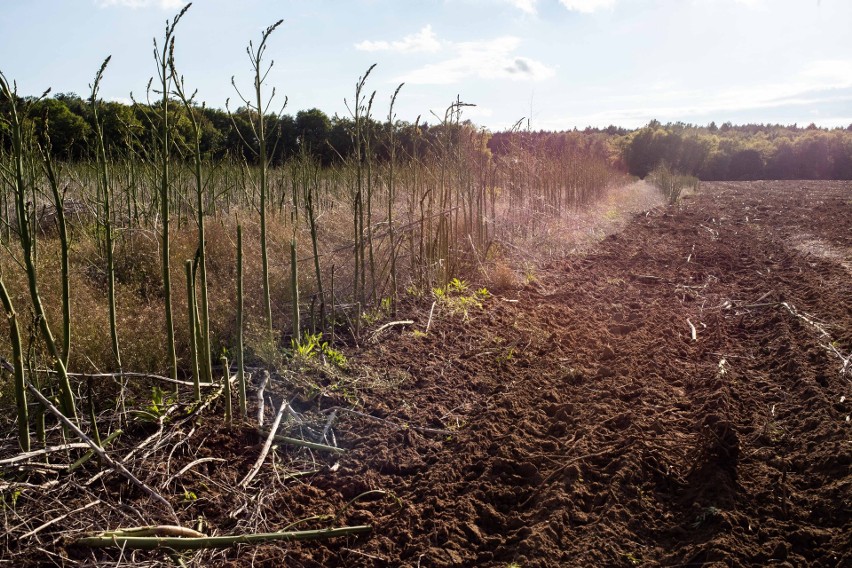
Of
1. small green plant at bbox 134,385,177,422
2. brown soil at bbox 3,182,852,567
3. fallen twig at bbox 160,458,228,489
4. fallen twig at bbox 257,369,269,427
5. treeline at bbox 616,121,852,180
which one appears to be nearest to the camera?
brown soil at bbox 3,182,852,567

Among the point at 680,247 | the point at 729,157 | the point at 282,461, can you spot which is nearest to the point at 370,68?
the point at 282,461

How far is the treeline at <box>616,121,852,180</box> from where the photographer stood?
40969 mm

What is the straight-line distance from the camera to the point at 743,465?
3.44 metres

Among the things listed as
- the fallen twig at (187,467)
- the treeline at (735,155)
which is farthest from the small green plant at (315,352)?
the treeline at (735,155)

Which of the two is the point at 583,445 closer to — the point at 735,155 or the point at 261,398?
the point at 261,398

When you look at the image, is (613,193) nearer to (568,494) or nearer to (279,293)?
(279,293)

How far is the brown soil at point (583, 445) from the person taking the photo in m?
2.80

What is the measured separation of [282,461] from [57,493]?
105 centimetres

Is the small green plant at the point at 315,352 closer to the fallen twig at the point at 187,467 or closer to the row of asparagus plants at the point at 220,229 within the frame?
the row of asparagus plants at the point at 220,229

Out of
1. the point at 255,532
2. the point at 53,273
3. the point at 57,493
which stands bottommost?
the point at 255,532

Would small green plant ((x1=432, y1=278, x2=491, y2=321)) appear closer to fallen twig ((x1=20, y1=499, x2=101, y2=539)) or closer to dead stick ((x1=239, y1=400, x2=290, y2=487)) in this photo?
dead stick ((x1=239, y1=400, x2=290, y2=487))

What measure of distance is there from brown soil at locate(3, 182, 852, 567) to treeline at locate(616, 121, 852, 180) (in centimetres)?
3628

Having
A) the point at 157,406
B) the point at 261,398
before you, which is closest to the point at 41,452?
the point at 157,406

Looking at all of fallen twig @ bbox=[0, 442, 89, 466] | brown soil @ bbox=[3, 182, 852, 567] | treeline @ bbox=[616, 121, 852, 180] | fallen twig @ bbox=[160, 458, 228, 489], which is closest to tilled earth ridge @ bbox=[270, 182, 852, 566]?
brown soil @ bbox=[3, 182, 852, 567]
